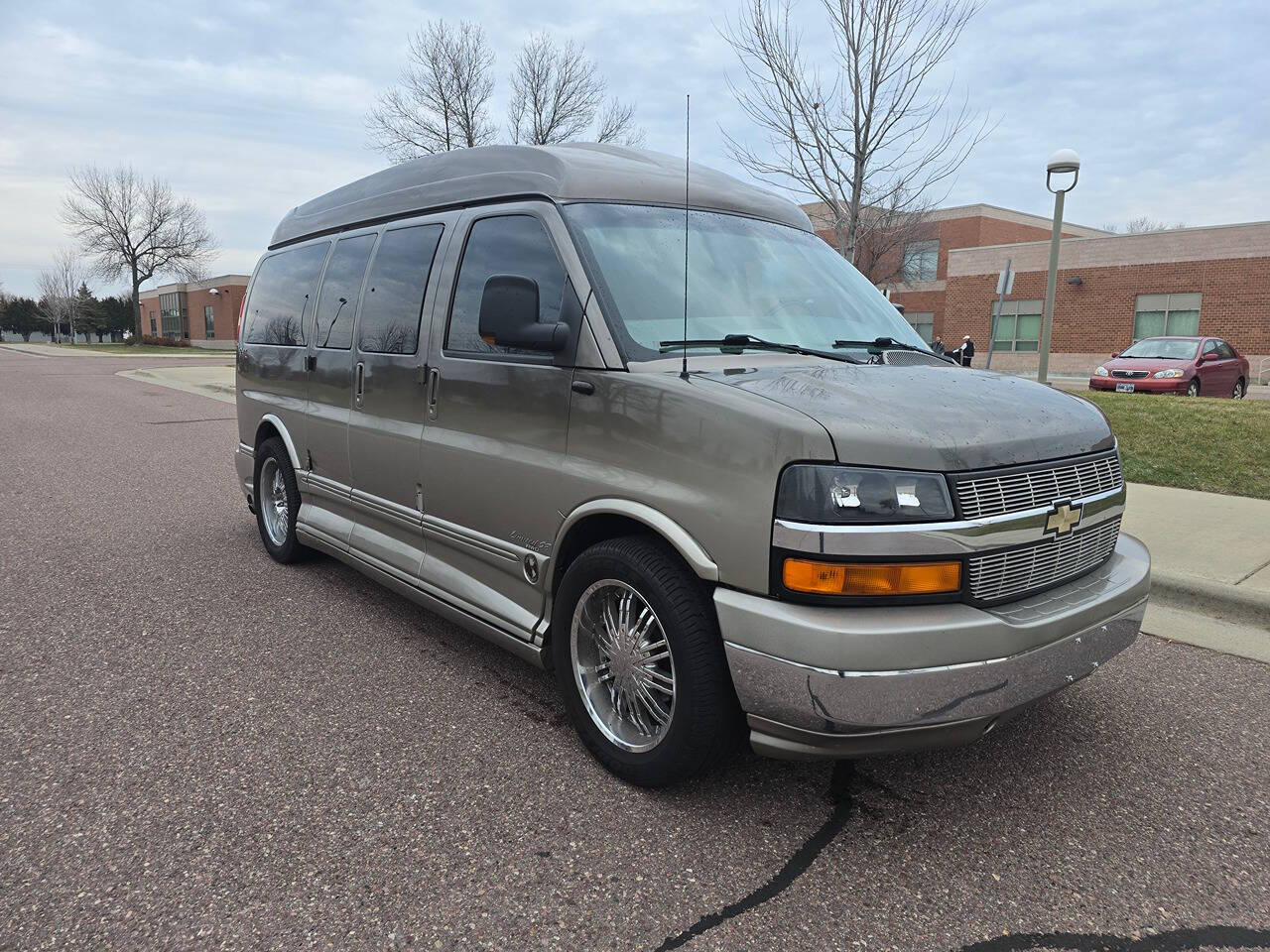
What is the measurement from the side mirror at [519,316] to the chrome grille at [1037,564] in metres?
1.54

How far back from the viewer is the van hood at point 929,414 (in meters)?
2.47

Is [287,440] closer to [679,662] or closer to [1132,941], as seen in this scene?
[679,662]

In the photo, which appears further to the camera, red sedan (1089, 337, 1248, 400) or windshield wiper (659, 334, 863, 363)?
red sedan (1089, 337, 1248, 400)

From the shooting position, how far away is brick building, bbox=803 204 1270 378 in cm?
2981

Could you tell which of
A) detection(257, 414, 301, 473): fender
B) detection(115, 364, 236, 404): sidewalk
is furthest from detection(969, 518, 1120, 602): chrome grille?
detection(115, 364, 236, 404): sidewalk

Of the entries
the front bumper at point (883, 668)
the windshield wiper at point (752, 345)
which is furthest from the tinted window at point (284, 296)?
the front bumper at point (883, 668)

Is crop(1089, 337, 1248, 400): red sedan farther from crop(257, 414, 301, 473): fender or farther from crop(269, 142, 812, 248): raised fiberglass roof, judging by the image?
crop(257, 414, 301, 473): fender

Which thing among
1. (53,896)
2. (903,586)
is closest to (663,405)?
(903,586)

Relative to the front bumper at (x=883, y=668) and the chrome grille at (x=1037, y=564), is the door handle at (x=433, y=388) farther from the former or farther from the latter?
the chrome grille at (x=1037, y=564)

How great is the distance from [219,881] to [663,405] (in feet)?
6.09

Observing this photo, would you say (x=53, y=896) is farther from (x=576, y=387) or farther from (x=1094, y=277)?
(x=1094, y=277)

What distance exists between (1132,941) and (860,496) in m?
1.32

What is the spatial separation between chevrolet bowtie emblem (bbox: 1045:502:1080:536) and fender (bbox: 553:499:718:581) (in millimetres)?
1039

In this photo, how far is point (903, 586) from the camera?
8.03 feet
